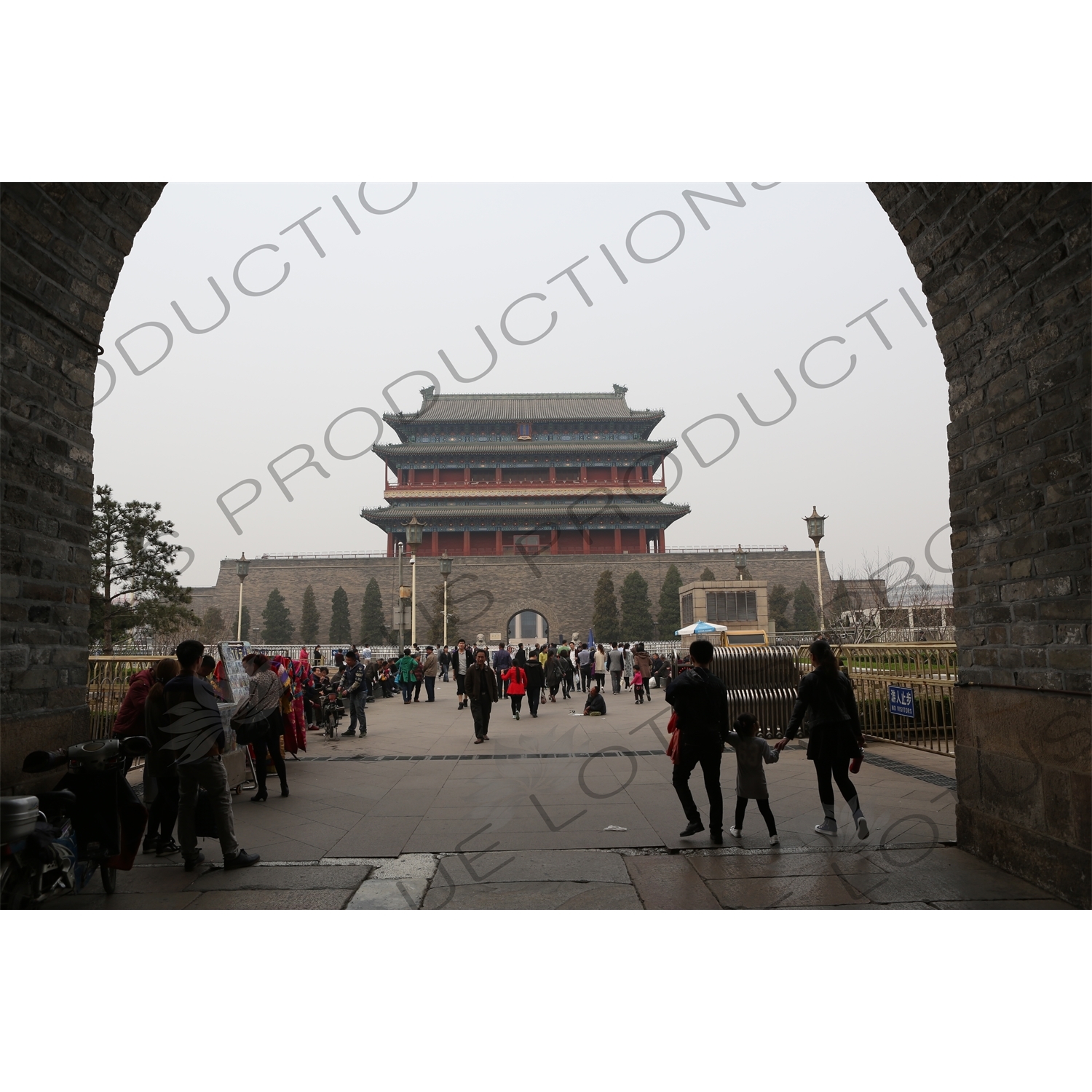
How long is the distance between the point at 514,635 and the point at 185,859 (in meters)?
39.7

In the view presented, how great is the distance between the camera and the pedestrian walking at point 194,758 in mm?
4441

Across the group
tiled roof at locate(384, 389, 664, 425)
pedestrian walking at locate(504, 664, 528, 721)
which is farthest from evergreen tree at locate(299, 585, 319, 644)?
pedestrian walking at locate(504, 664, 528, 721)

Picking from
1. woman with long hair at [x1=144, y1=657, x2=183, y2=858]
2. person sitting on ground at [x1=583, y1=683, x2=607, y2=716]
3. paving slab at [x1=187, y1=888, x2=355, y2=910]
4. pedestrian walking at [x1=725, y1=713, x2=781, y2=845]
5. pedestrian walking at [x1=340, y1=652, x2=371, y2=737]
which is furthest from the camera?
person sitting on ground at [x1=583, y1=683, x2=607, y2=716]

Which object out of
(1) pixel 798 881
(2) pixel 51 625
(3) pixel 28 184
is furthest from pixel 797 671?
(3) pixel 28 184

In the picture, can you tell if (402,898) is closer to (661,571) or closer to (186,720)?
(186,720)

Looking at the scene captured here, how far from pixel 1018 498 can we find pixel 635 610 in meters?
35.5

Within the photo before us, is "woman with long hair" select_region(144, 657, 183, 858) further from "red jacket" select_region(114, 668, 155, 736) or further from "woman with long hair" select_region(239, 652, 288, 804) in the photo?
"woman with long hair" select_region(239, 652, 288, 804)

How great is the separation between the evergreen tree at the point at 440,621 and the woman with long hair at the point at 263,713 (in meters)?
32.0

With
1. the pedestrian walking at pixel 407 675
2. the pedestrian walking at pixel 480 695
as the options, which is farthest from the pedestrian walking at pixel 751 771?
the pedestrian walking at pixel 407 675

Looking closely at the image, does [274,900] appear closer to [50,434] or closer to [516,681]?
[50,434]

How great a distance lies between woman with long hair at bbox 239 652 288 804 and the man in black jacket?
3359 mm

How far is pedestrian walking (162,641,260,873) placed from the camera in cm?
444

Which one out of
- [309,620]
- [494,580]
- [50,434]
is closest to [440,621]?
[494,580]

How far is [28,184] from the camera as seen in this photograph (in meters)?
3.93
